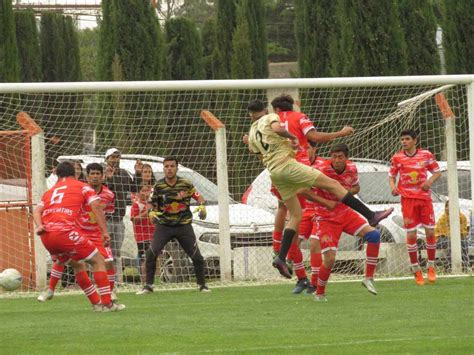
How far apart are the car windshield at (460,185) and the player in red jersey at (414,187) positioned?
2.90 meters

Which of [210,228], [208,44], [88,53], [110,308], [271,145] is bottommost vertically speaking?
[110,308]

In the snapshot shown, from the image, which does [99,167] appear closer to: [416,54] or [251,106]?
[251,106]

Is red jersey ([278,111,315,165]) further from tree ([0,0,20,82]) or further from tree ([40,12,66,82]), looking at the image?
tree ([40,12,66,82])

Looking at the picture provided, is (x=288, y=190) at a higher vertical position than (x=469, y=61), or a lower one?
lower

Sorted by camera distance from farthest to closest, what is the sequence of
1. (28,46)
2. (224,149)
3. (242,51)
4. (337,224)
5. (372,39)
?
(28,46)
(242,51)
(372,39)
(224,149)
(337,224)

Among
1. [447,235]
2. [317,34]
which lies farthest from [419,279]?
[317,34]

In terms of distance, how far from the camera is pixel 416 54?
27.2 metres

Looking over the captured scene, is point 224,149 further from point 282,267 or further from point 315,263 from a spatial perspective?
point 282,267

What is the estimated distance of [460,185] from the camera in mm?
20703

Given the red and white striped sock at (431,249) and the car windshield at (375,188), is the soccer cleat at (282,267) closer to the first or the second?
the red and white striped sock at (431,249)

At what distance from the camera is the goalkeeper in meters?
17.0

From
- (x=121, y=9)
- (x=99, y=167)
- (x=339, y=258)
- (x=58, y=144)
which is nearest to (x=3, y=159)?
(x=58, y=144)

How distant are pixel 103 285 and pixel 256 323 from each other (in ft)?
7.45

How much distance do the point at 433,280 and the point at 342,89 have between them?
A: 455 centimetres
